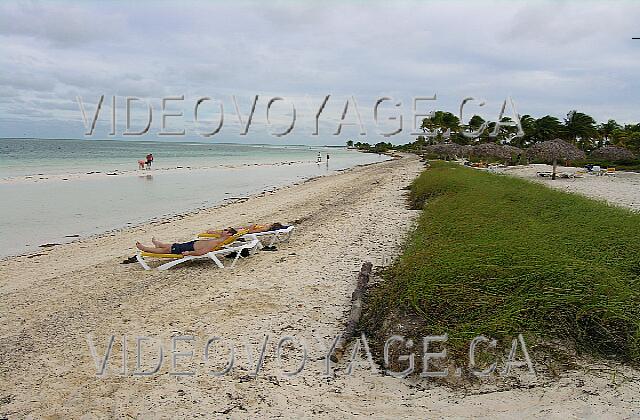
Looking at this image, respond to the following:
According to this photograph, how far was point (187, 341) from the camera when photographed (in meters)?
4.27

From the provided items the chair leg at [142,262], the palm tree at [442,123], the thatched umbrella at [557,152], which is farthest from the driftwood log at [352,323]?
the palm tree at [442,123]

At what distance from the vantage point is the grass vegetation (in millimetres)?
3611

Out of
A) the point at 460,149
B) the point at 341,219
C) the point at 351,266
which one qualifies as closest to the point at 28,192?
the point at 341,219

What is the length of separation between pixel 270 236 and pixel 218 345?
14.4ft

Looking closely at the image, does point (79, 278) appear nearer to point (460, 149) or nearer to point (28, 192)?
point (28, 192)

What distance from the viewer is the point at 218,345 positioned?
165 inches

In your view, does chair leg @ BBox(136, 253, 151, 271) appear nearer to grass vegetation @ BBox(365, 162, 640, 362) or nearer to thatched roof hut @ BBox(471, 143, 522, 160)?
grass vegetation @ BBox(365, 162, 640, 362)

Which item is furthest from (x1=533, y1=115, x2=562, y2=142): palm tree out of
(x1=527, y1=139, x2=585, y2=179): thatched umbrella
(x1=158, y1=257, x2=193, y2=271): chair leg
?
(x1=158, y1=257, x2=193, y2=271): chair leg

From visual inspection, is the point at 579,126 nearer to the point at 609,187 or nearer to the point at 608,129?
the point at 608,129

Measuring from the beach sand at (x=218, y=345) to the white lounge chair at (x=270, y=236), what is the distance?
9.8 inches

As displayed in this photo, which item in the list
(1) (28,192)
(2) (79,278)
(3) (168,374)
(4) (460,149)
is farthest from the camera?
(4) (460,149)

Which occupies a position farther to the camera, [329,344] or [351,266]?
[351,266]

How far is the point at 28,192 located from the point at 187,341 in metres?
16.9

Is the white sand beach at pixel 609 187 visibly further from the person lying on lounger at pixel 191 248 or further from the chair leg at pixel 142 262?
the chair leg at pixel 142 262
